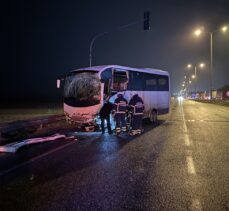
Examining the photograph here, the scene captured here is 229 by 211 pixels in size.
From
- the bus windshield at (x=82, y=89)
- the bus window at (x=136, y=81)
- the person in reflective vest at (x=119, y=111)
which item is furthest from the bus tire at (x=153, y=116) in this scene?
the person in reflective vest at (x=119, y=111)

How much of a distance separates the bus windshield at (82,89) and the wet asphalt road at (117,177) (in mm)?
4494

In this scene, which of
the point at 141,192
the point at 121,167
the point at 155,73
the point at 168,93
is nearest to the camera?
the point at 141,192

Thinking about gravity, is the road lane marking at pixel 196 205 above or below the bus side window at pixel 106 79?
below

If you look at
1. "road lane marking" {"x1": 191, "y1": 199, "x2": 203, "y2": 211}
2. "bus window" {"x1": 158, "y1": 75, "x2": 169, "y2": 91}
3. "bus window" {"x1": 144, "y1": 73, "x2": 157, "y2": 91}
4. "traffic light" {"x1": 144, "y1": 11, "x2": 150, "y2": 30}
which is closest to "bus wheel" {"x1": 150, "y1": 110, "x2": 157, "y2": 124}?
"bus window" {"x1": 144, "y1": 73, "x2": 157, "y2": 91}

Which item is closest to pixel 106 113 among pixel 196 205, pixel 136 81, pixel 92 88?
A: pixel 92 88

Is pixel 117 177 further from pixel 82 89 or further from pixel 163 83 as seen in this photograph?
pixel 163 83

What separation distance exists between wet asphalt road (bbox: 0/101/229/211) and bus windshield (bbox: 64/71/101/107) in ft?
14.7

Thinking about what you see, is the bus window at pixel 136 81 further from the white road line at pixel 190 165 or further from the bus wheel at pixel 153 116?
the white road line at pixel 190 165

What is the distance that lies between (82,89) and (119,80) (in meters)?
2.06

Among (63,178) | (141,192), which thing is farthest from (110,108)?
(141,192)

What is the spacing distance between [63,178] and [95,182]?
0.74 meters

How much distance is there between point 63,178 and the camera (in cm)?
657

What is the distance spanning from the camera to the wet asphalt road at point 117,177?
16.5 ft

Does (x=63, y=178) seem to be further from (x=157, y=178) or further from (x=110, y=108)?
(x=110, y=108)
